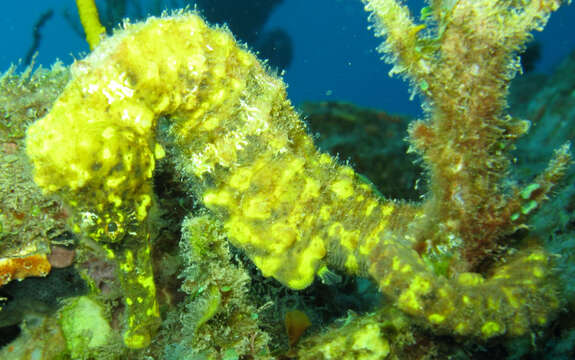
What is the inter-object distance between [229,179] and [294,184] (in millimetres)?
485

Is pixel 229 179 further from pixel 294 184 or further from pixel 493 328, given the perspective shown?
pixel 493 328

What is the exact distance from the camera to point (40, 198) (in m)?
2.74

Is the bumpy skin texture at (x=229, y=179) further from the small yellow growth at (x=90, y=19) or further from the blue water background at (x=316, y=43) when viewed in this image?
the blue water background at (x=316, y=43)

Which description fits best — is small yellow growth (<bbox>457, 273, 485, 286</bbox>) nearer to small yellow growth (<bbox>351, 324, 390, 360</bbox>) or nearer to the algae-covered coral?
the algae-covered coral

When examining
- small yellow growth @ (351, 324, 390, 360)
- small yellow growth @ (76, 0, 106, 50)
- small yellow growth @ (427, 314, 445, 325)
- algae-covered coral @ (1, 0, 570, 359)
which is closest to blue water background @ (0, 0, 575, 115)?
small yellow growth @ (76, 0, 106, 50)

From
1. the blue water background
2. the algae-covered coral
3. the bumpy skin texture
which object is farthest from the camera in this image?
the blue water background

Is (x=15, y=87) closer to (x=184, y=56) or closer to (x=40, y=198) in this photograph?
(x=40, y=198)

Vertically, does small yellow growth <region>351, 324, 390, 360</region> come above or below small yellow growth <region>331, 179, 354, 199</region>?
below

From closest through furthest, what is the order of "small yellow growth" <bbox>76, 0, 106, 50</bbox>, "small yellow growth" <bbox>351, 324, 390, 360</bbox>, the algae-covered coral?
the algae-covered coral, "small yellow growth" <bbox>351, 324, 390, 360</bbox>, "small yellow growth" <bbox>76, 0, 106, 50</bbox>

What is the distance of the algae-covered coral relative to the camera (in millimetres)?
1927

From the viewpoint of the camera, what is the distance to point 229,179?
8.87 feet

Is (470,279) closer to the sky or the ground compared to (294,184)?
closer to the ground

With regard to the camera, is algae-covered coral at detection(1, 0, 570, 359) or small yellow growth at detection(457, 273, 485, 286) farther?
small yellow growth at detection(457, 273, 485, 286)

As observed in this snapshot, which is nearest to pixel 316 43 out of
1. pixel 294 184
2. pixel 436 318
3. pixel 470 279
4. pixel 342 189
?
pixel 342 189
